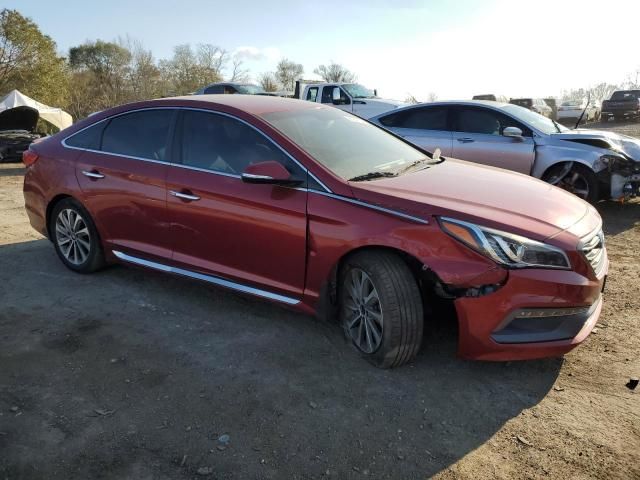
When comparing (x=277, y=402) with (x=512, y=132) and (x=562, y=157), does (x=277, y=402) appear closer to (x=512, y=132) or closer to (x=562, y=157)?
(x=512, y=132)

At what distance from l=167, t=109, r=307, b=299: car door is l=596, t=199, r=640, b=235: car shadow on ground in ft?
14.8

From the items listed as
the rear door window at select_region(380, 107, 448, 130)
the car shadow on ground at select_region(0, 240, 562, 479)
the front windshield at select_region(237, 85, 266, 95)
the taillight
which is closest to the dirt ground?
the car shadow on ground at select_region(0, 240, 562, 479)

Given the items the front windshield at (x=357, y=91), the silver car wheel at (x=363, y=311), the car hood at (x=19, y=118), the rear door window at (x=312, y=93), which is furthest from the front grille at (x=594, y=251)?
the car hood at (x=19, y=118)

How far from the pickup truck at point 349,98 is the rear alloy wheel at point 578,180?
28.1 ft

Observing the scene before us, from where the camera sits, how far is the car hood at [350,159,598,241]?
3.06 m

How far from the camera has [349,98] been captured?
16.1 m

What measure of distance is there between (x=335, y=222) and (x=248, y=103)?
1438 millimetres

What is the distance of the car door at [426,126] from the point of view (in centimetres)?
804

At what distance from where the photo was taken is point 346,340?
145 inches

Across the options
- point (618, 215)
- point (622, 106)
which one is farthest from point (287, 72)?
point (618, 215)

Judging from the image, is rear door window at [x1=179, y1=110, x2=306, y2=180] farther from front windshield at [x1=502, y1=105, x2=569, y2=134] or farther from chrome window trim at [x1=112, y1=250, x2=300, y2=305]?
front windshield at [x1=502, y1=105, x2=569, y2=134]

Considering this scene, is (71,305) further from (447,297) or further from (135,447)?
(447,297)

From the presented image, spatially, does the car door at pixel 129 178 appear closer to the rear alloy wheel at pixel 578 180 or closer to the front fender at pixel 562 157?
the front fender at pixel 562 157

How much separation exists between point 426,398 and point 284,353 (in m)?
1.00
